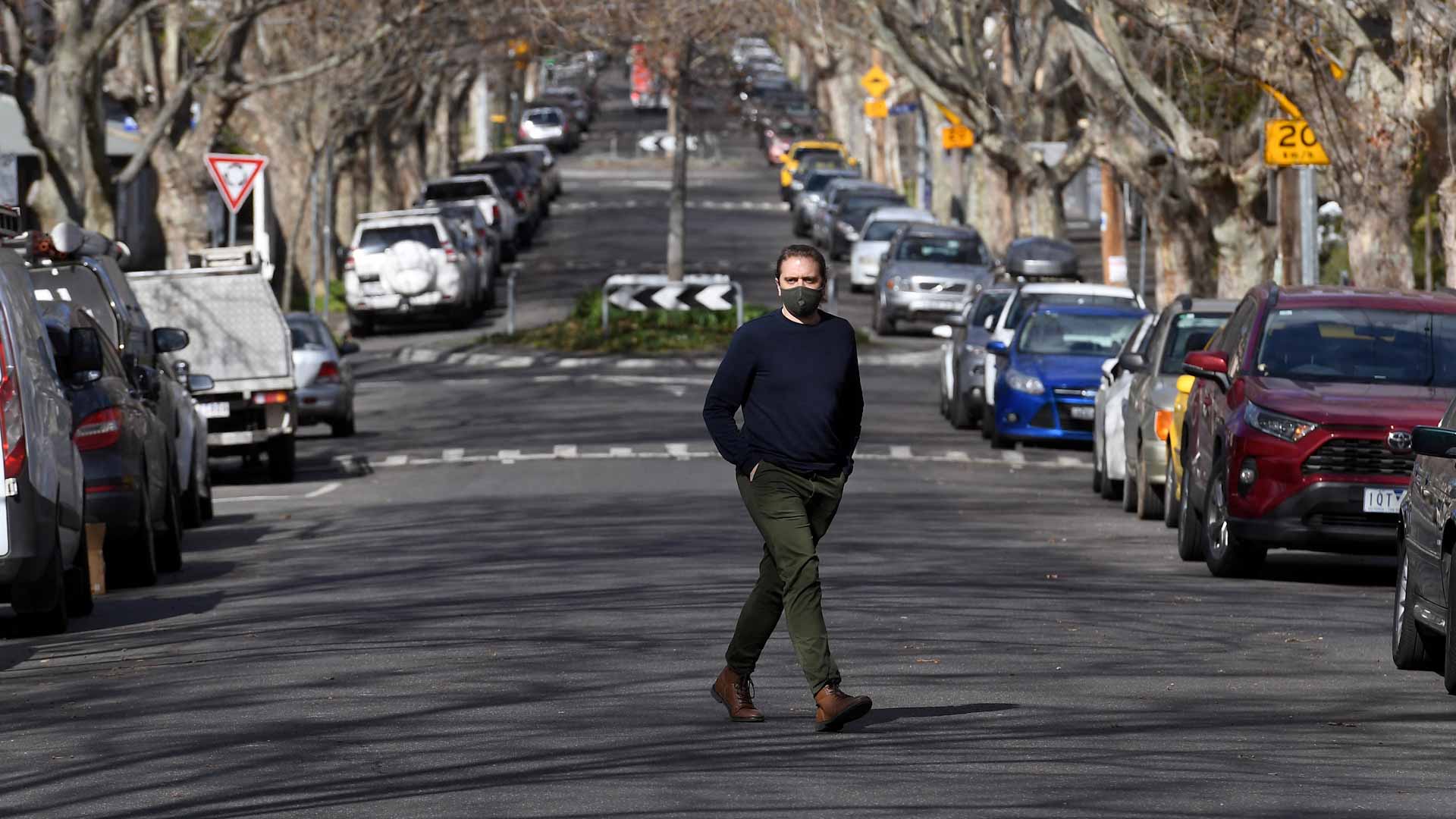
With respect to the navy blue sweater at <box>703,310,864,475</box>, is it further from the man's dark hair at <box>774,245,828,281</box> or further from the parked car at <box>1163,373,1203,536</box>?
the parked car at <box>1163,373,1203,536</box>

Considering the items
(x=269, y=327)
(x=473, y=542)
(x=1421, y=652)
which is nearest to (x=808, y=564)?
(x=1421, y=652)

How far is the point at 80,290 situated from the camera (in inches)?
668

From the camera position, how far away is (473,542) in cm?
1716

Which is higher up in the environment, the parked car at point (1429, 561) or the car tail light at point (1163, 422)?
the parked car at point (1429, 561)

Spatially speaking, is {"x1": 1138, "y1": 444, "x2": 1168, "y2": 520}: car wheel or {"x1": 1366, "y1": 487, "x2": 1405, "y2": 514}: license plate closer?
{"x1": 1366, "y1": 487, "x2": 1405, "y2": 514}: license plate

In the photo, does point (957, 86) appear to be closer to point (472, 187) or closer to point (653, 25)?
point (653, 25)

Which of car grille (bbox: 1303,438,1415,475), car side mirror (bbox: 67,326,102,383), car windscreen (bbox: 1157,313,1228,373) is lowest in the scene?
car grille (bbox: 1303,438,1415,475)

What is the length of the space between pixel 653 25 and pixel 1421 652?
31.2 m

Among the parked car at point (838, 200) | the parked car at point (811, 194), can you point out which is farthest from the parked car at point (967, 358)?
the parked car at point (811, 194)

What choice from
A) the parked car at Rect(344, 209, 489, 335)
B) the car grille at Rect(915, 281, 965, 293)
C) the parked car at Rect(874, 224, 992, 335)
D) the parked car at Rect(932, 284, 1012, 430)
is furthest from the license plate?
the parked car at Rect(344, 209, 489, 335)

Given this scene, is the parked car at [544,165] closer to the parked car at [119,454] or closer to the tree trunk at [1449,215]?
the tree trunk at [1449,215]

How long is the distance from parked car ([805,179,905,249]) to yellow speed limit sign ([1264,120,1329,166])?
33.5m

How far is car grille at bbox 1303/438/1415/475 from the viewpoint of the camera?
47.4 feet

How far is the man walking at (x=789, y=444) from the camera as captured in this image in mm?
9297
